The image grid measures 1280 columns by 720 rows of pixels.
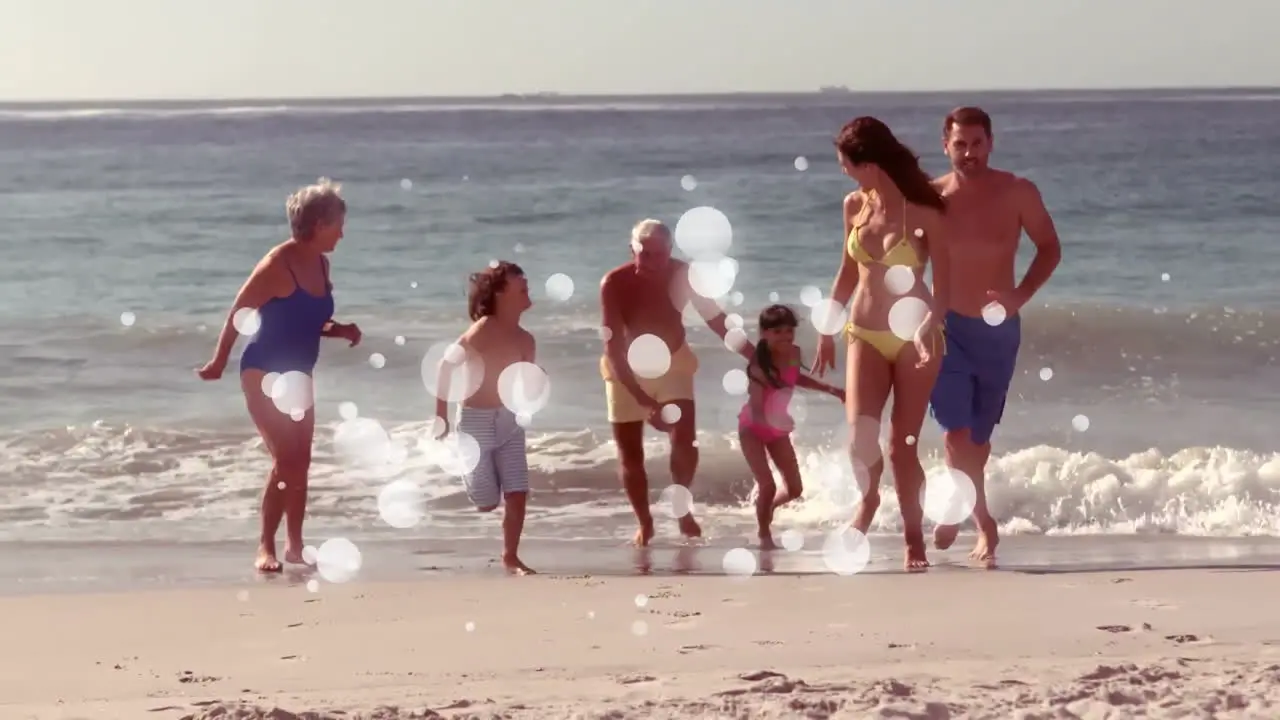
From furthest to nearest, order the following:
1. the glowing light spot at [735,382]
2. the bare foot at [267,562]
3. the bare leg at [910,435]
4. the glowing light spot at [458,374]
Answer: the glowing light spot at [735,382], the bare foot at [267,562], the glowing light spot at [458,374], the bare leg at [910,435]

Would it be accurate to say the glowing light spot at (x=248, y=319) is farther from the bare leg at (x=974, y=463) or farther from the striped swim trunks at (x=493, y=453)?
the bare leg at (x=974, y=463)

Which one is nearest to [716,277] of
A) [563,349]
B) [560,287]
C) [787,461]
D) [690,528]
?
[560,287]

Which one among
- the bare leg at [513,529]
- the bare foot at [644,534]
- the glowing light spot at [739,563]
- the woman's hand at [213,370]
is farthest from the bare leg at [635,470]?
the woman's hand at [213,370]

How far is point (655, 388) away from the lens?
23.5 ft

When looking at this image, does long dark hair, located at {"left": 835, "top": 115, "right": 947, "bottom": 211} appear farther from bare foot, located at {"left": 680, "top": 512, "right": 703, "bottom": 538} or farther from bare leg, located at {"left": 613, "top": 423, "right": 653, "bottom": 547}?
bare foot, located at {"left": 680, "top": 512, "right": 703, "bottom": 538}

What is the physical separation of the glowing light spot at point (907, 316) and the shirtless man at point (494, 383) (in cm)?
144

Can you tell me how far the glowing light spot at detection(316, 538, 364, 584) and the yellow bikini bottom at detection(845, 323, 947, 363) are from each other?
84.8 inches

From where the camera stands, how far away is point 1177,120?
244 ft

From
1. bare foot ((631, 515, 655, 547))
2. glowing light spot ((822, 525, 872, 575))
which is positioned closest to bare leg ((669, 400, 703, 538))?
bare foot ((631, 515, 655, 547))

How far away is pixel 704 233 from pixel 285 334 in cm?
2476

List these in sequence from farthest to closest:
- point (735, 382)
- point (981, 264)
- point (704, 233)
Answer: point (704, 233)
point (735, 382)
point (981, 264)

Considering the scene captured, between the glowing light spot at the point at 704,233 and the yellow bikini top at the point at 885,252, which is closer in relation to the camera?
the yellow bikini top at the point at 885,252

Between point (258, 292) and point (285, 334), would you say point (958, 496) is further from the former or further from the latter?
point (258, 292)

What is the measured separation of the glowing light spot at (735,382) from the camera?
12477 millimetres
